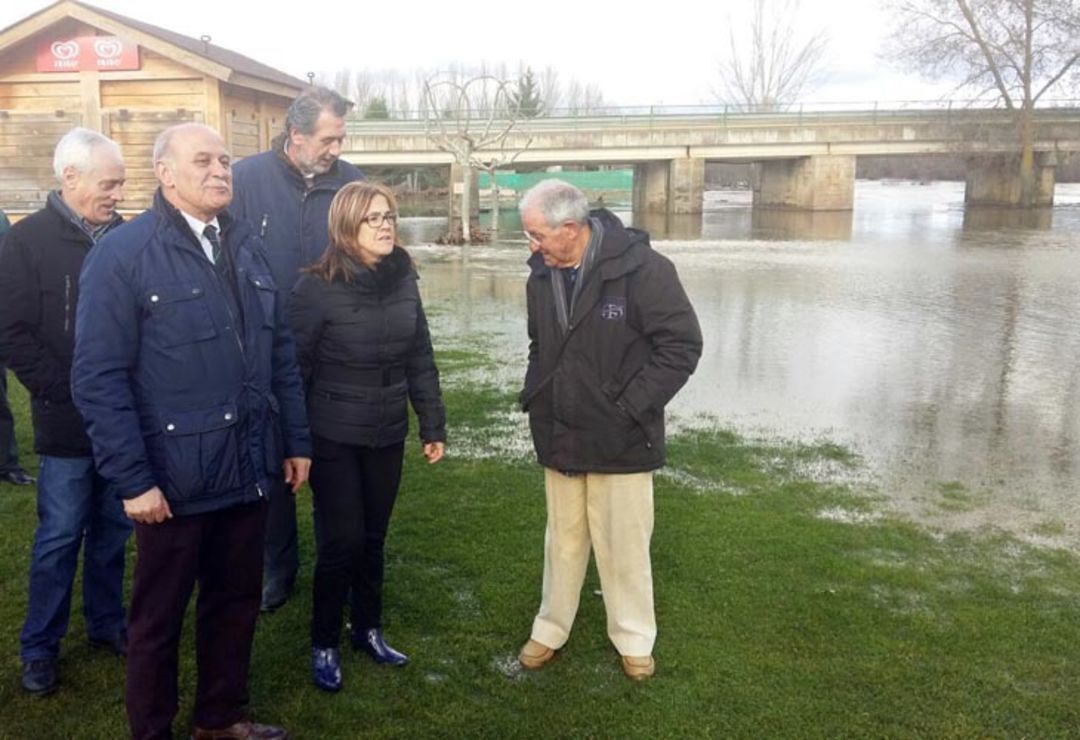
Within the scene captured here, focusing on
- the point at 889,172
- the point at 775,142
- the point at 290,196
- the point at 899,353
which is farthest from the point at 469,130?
the point at 889,172

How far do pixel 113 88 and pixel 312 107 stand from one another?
8659 mm

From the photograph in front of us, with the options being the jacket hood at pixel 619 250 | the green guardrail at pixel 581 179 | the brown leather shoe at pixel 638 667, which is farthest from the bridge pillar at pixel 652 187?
the brown leather shoe at pixel 638 667

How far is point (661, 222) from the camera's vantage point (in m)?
35.3

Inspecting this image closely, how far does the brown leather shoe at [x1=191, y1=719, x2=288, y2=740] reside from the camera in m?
3.38

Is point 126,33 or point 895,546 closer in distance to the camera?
point 895,546

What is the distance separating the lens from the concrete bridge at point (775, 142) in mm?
38188

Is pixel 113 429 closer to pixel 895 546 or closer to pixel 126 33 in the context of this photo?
pixel 895 546

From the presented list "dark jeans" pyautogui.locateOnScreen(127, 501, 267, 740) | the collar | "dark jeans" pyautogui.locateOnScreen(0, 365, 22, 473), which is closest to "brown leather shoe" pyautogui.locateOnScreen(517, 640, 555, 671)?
"dark jeans" pyautogui.locateOnScreen(127, 501, 267, 740)

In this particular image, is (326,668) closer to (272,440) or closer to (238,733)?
(238,733)

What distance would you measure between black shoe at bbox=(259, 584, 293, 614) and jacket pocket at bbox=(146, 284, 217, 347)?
1.84 m

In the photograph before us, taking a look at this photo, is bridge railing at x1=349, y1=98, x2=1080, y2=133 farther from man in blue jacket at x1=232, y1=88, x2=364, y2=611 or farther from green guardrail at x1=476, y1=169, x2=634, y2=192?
man in blue jacket at x1=232, y1=88, x2=364, y2=611

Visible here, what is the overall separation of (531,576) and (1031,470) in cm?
387

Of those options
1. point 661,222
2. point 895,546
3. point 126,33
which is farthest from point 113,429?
point 661,222

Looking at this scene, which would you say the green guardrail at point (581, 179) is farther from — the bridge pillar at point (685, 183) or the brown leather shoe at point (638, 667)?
the brown leather shoe at point (638, 667)
